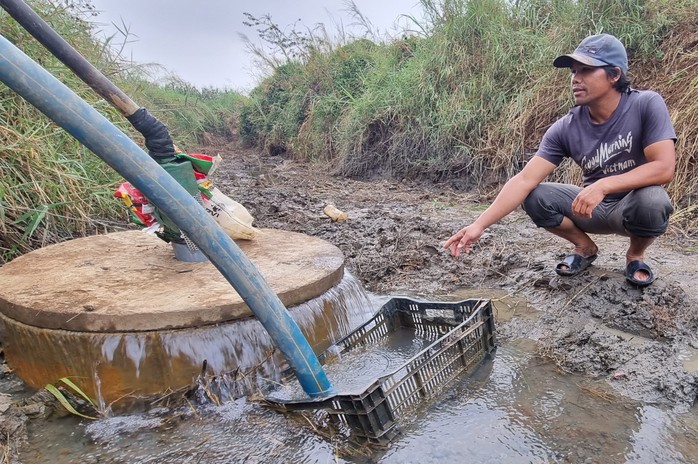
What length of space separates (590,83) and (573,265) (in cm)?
Answer: 103

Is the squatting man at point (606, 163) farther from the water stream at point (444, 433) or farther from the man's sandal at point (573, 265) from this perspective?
the water stream at point (444, 433)

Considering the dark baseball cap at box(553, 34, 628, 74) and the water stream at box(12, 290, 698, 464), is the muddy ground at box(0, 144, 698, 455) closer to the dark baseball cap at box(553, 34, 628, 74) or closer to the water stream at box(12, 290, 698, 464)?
the water stream at box(12, 290, 698, 464)

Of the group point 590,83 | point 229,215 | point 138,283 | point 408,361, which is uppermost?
point 590,83

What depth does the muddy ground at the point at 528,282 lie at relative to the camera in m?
2.15

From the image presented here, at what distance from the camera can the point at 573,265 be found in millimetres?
3004

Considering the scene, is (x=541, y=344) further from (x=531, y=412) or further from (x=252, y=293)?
(x=252, y=293)

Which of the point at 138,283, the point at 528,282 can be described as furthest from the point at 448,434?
the point at 528,282

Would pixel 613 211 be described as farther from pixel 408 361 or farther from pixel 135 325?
pixel 135 325

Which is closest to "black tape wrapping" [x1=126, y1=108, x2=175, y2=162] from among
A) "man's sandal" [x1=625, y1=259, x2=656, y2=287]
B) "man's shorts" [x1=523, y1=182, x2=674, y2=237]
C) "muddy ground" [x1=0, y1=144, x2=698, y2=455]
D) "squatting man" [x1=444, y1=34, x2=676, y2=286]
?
"muddy ground" [x1=0, y1=144, x2=698, y2=455]

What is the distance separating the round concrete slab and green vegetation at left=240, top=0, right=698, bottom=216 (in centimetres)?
316

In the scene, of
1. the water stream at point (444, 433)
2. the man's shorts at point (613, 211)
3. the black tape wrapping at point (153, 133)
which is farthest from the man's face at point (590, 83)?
the black tape wrapping at point (153, 133)

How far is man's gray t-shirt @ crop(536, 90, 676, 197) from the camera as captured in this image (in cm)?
251

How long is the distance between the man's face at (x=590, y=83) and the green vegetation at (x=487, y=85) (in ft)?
6.43

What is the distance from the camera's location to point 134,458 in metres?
1.80
